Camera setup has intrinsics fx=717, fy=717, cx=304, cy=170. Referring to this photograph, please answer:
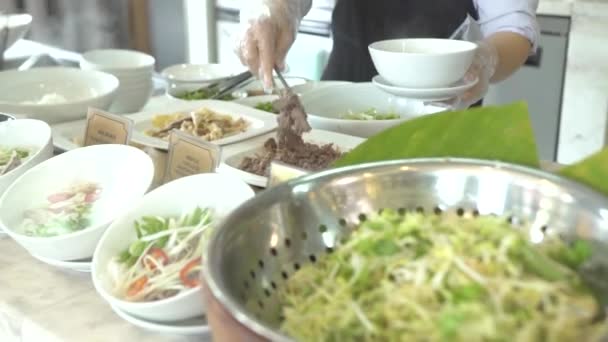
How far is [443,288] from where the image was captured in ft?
1.85

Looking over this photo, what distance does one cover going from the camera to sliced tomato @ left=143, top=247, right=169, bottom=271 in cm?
83

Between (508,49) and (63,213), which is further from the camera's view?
(508,49)

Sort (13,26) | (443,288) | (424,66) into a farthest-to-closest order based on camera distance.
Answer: (13,26) < (424,66) < (443,288)

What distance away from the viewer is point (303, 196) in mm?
725

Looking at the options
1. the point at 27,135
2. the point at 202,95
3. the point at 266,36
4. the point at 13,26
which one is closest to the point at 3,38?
the point at 13,26

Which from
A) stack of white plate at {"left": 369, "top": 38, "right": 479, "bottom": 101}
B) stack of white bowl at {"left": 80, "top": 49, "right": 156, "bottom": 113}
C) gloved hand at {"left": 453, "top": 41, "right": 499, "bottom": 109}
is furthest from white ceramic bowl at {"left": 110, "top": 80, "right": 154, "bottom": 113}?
gloved hand at {"left": 453, "top": 41, "right": 499, "bottom": 109}

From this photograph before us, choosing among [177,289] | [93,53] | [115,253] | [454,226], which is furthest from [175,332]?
[93,53]

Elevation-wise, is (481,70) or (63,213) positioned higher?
(481,70)

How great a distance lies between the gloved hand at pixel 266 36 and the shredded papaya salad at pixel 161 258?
45cm

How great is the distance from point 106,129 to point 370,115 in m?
0.50

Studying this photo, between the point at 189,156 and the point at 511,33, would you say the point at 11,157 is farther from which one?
the point at 511,33

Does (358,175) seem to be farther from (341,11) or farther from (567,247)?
(341,11)

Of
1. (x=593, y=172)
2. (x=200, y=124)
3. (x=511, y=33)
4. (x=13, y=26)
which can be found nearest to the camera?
(x=593, y=172)

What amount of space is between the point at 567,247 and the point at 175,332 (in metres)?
0.40
